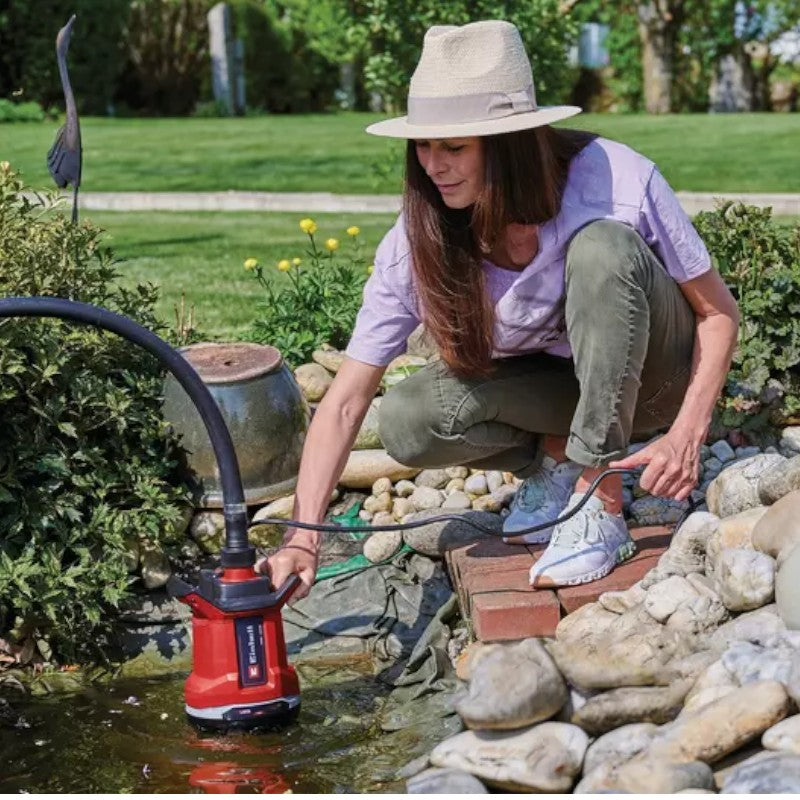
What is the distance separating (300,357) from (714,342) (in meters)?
1.74

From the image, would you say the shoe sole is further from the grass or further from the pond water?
the grass

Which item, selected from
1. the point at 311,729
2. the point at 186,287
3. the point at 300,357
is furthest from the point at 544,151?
the point at 186,287

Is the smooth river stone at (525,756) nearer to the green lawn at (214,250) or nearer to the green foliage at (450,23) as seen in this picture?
the green lawn at (214,250)

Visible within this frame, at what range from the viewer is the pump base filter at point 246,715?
3158mm

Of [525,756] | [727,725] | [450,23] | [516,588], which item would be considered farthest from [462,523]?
[450,23]

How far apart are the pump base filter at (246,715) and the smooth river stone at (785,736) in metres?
1.01

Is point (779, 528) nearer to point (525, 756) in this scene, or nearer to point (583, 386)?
point (583, 386)

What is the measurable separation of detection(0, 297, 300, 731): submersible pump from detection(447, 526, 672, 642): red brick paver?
→ 509 millimetres

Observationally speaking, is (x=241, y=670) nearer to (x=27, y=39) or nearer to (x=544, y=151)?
(x=544, y=151)

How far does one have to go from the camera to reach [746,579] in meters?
3.13

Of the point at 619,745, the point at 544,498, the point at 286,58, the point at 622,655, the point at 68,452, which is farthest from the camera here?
the point at 286,58

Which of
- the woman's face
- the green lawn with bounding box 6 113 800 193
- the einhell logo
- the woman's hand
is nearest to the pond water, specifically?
the einhell logo

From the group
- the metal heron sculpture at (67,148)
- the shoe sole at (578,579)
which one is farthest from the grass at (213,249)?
the shoe sole at (578,579)

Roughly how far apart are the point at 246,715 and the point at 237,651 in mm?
141
